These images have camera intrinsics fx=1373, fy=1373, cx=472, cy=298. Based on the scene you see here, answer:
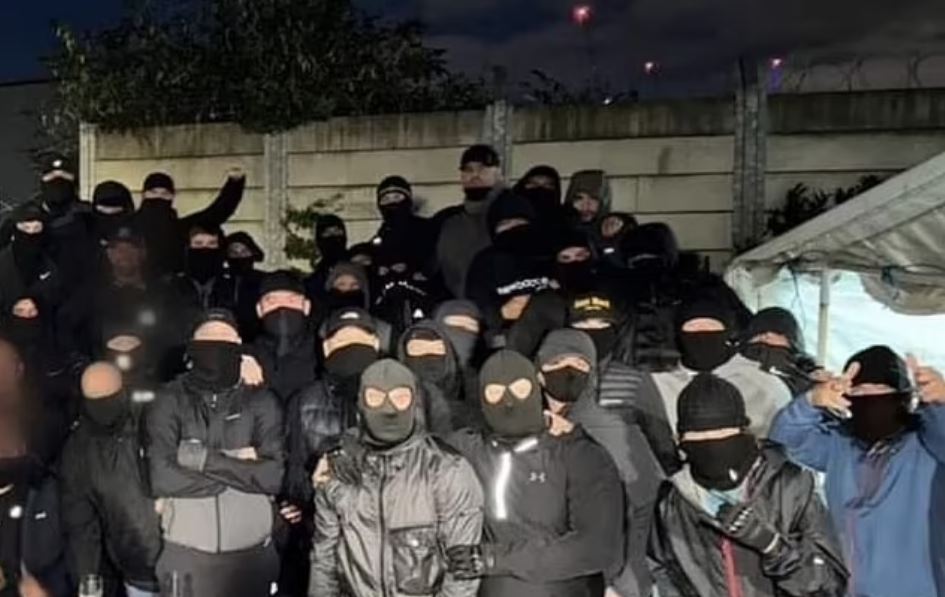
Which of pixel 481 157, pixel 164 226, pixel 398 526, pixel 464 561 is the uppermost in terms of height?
pixel 481 157

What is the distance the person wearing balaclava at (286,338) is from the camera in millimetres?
6410

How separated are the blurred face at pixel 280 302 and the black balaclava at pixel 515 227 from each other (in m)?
1.12

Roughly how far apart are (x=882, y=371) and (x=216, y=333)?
272cm

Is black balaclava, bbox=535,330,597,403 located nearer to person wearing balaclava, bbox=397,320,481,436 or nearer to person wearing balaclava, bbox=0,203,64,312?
person wearing balaclava, bbox=397,320,481,436

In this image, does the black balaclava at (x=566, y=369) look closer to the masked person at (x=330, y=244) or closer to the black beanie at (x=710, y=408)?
the black beanie at (x=710, y=408)

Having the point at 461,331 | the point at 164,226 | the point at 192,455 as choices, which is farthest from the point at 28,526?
the point at 164,226

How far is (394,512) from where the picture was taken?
4781 mm

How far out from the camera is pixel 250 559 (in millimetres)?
5648

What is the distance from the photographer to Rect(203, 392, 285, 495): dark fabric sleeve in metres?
5.51

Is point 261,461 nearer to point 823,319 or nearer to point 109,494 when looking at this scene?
point 109,494

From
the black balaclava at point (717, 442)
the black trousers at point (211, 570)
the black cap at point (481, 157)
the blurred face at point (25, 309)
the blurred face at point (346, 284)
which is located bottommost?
the black trousers at point (211, 570)

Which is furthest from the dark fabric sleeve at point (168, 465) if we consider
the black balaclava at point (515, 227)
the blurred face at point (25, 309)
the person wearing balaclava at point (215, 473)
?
the black balaclava at point (515, 227)

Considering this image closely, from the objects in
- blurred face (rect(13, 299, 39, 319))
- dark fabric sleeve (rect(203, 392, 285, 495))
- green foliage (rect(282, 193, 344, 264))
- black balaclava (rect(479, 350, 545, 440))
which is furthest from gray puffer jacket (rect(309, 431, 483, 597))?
green foliage (rect(282, 193, 344, 264))

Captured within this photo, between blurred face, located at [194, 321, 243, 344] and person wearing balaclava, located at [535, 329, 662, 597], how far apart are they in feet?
4.35
